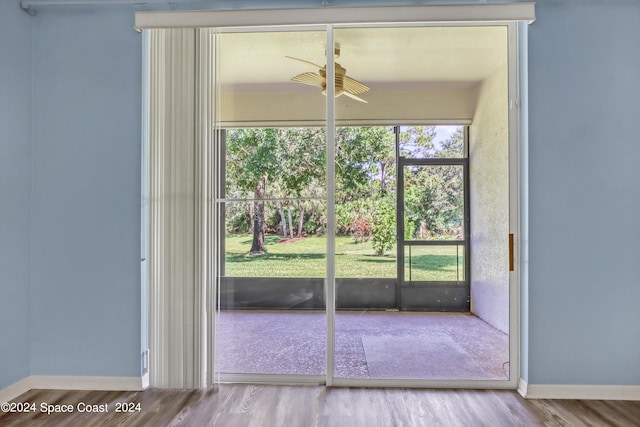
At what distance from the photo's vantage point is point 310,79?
2660 mm

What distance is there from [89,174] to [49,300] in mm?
915

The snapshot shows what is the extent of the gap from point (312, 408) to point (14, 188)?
2.40m

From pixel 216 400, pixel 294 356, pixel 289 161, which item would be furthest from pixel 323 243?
pixel 216 400

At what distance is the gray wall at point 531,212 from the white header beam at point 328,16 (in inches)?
10.6

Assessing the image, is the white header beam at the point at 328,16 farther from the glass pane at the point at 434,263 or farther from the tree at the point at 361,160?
the glass pane at the point at 434,263

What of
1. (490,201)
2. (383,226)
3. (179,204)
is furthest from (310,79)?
(490,201)

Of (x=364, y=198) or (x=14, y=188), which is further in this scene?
(x=364, y=198)

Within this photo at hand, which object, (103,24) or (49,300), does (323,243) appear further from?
(103,24)

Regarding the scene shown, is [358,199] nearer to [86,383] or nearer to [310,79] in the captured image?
[310,79]

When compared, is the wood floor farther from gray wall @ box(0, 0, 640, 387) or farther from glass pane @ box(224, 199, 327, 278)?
glass pane @ box(224, 199, 327, 278)

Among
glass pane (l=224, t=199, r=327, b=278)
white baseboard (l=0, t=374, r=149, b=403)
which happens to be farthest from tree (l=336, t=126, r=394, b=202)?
white baseboard (l=0, t=374, r=149, b=403)

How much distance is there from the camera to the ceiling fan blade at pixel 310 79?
2641mm

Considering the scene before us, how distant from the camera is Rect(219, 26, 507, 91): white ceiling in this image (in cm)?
267

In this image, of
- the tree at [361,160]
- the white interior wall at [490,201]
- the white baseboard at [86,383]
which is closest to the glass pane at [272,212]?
the tree at [361,160]
